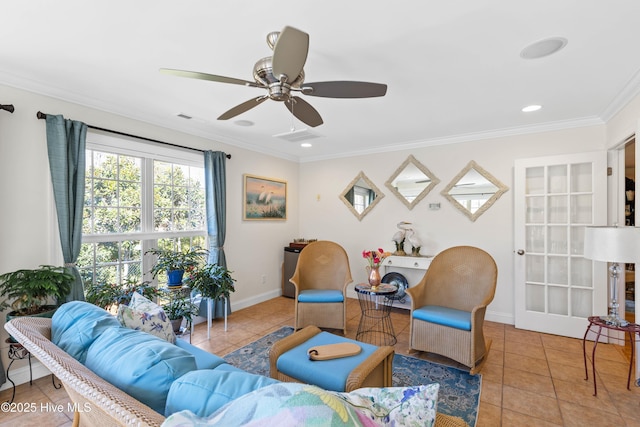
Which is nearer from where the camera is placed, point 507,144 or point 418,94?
point 418,94

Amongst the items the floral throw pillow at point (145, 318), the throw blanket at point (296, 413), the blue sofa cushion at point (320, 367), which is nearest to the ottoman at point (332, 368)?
the blue sofa cushion at point (320, 367)

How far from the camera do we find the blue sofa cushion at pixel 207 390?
2.91ft

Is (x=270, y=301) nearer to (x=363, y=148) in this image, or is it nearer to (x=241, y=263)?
(x=241, y=263)

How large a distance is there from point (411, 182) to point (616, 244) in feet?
8.53

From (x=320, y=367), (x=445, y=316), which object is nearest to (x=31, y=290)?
(x=320, y=367)

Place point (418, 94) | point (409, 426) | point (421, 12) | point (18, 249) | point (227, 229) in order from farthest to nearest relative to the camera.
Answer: point (227, 229) < point (418, 94) < point (18, 249) < point (421, 12) < point (409, 426)

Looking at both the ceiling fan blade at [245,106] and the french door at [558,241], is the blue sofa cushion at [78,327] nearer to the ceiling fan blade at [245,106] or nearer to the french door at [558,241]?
the ceiling fan blade at [245,106]

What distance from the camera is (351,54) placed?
2117 millimetres

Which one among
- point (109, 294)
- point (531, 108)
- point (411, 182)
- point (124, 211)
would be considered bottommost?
point (109, 294)

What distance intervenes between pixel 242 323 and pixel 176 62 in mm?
3051

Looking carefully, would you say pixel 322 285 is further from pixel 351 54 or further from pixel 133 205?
pixel 351 54

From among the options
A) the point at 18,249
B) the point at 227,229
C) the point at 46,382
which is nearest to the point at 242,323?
the point at 227,229

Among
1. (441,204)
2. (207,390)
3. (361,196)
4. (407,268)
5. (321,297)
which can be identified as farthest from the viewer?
(361,196)

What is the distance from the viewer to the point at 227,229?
4.31 meters
